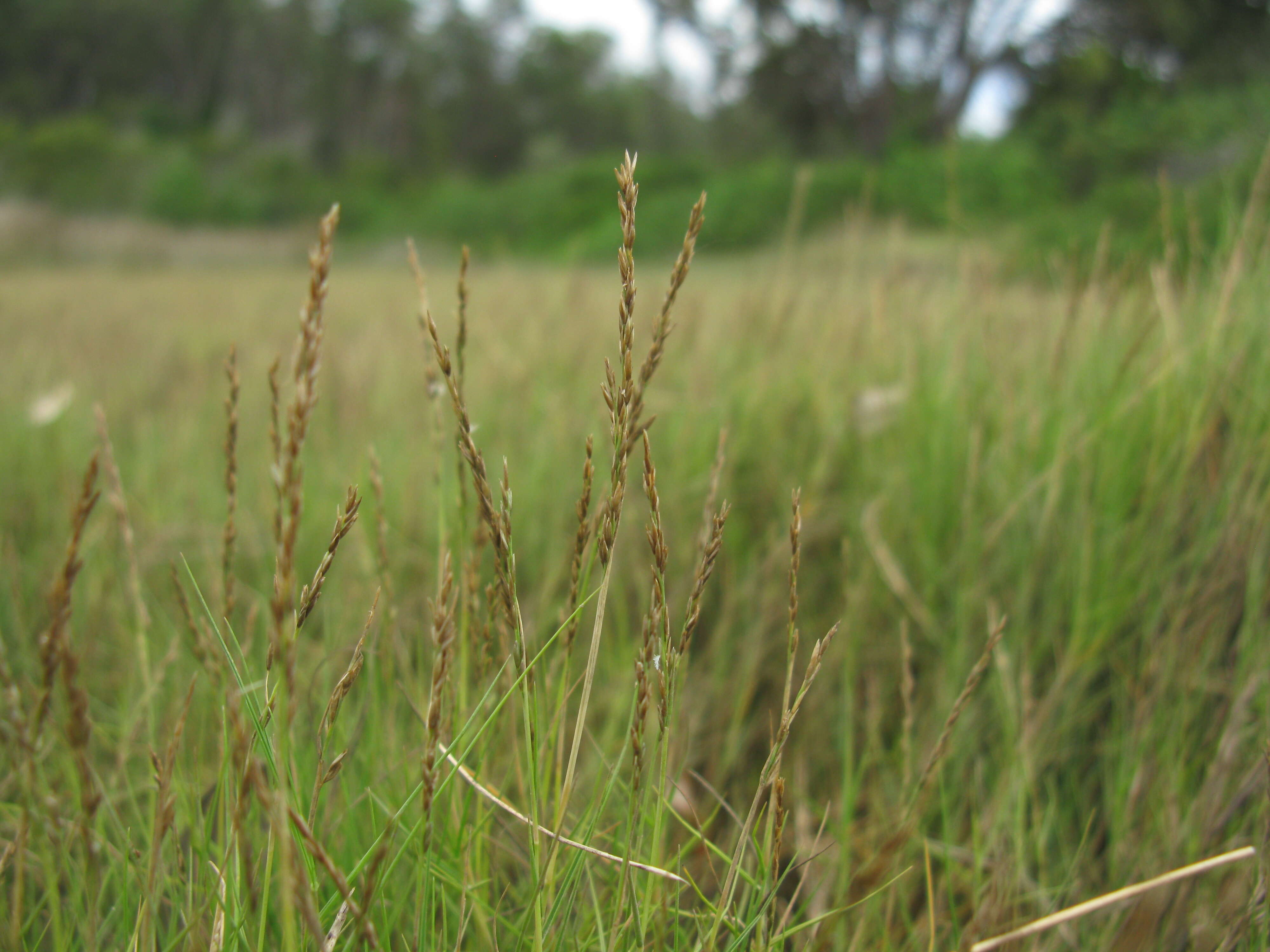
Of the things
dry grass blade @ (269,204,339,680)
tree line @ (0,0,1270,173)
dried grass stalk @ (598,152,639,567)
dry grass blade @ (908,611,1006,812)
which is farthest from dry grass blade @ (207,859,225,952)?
tree line @ (0,0,1270,173)

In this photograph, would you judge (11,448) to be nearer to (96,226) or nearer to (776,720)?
(776,720)

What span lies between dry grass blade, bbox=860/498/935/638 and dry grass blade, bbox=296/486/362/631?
859mm

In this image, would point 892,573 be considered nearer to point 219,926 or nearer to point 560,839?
point 560,839

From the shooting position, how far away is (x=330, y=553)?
383 mm

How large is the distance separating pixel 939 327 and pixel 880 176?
12441 millimetres

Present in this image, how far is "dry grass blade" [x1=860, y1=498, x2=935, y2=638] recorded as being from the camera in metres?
1.15

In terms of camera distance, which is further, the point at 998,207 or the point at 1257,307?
the point at 998,207

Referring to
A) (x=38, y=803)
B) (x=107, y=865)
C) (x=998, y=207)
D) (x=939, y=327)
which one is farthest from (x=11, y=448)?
(x=998, y=207)

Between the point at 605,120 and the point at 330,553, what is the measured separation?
3191cm

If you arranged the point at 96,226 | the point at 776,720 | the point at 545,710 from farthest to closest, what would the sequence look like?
the point at 96,226 → the point at 776,720 → the point at 545,710

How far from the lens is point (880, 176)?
12938mm

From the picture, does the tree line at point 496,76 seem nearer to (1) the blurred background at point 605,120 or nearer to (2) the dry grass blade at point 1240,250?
(1) the blurred background at point 605,120

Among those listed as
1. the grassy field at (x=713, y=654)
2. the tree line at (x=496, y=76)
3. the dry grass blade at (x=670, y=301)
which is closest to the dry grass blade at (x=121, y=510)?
the grassy field at (x=713, y=654)

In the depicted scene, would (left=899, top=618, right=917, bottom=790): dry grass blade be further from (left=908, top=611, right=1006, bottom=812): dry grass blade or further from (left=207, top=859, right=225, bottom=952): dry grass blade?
(left=207, top=859, right=225, bottom=952): dry grass blade
